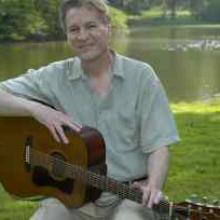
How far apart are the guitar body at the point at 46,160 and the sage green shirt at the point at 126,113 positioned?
17 centimetres

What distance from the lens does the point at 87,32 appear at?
10.0 feet

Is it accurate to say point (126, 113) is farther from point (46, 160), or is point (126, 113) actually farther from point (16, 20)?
point (16, 20)

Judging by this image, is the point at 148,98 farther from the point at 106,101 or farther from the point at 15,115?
the point at 15,115

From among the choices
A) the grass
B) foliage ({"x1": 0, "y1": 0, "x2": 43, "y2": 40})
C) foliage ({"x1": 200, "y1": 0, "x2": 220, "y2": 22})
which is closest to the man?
the grass

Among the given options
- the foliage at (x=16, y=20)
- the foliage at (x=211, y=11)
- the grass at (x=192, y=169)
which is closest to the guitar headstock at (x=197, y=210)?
the grass at (x=192, y=169)

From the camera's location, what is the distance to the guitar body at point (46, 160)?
295cm

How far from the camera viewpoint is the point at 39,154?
123 inches

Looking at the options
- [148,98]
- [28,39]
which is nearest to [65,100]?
[148,98]

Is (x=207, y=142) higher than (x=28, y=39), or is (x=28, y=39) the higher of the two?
(x=207, y=142)

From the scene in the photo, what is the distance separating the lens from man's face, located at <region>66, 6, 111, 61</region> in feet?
9.97

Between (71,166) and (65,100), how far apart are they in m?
0.37

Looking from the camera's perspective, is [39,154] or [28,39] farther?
[28,39]

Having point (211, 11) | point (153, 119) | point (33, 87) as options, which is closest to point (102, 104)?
point (153, 119)

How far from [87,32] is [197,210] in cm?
93
